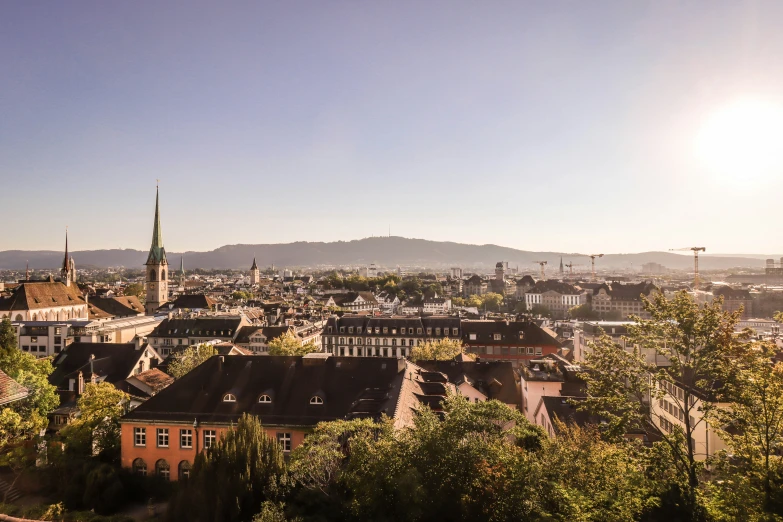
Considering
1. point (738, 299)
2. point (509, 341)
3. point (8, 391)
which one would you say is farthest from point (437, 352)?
point (738, 299)

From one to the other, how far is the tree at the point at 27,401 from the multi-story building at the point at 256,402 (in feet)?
16.6

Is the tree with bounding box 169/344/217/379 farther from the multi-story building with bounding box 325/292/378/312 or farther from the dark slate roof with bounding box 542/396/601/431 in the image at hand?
the multi-story building with bounding box 325/292/378/312

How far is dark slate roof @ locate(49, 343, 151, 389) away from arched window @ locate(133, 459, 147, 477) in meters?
17.1

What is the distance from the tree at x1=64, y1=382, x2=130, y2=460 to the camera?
33781mm

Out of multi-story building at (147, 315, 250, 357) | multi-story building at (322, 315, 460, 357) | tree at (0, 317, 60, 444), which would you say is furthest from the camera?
multi-story building at (147, 315, 250, 357)

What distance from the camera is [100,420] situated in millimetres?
34531

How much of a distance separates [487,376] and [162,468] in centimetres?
2774

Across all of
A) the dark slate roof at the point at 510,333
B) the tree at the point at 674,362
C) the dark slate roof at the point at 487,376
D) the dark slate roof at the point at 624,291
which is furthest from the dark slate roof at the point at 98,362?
the dark slate roof at the point at 624,291

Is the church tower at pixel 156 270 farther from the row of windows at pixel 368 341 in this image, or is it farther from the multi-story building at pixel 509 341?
the multi-story building at pixel 509 341

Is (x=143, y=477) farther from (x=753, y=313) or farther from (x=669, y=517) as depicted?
(x=753, y=313)

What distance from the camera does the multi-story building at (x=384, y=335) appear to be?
8227 cm

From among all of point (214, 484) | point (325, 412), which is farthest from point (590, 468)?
point (325, 412)

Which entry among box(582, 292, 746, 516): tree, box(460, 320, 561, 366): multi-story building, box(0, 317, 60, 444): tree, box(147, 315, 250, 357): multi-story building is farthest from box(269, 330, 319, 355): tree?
box(582, 292, 746, 516): tree

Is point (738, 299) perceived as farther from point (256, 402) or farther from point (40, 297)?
point (40, 297)
